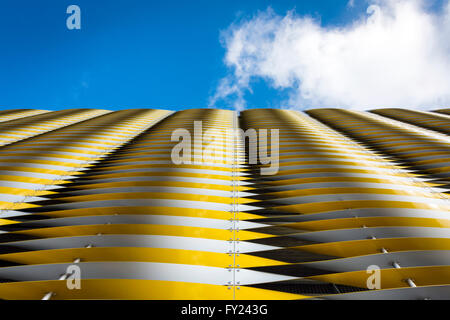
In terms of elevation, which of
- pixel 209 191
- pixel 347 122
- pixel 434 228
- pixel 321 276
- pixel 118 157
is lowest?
pixel 321 276

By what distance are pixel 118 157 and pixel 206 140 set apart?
76.1 inches

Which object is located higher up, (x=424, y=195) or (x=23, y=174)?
(x=23, y=174)

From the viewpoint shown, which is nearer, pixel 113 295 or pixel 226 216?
pixel 113 295

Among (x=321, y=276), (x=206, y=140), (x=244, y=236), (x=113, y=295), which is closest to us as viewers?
(x=113, y=295)

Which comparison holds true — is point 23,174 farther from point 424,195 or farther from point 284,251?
point 424,195

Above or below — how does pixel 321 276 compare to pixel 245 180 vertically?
below

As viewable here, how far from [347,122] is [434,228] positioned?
24.1ft

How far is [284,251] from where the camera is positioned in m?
2.37

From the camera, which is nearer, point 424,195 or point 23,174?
point 424,195

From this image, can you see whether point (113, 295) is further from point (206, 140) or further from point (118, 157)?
point (206, 140)

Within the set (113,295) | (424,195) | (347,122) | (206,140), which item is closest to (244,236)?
(113,295)
